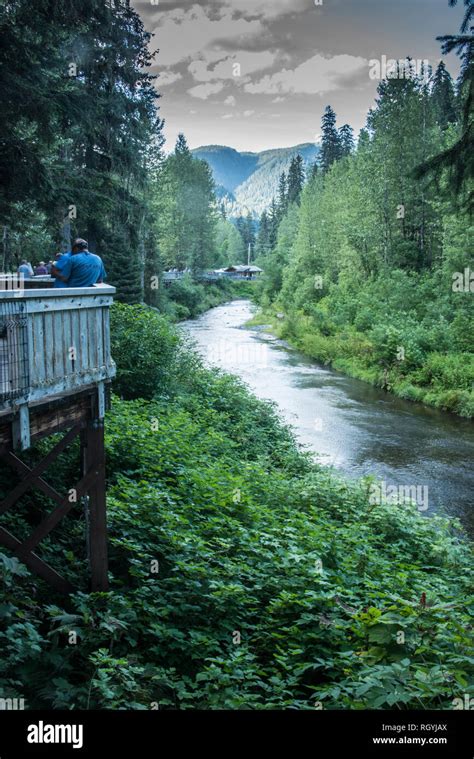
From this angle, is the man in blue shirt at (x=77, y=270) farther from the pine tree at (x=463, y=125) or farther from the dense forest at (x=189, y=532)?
the pine tree at (x=463, y=125)

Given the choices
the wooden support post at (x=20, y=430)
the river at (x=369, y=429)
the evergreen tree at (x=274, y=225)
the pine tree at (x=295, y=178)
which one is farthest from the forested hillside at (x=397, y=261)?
the evergreen tree at (x=274, y=225)

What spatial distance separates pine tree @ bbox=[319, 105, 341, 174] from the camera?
77438 millimetres

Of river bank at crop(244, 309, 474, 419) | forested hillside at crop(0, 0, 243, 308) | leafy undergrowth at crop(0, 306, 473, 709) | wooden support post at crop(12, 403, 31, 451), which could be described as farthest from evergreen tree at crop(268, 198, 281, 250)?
wooden support post at crop(12, 403, 31, 451)

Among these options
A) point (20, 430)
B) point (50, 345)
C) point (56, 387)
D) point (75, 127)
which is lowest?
point (20, 430)

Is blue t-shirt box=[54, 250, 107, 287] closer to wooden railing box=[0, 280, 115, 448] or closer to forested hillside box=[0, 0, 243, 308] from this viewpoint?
wooden railing box=[0, 280, 115, 448]

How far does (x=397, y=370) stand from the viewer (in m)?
28.1

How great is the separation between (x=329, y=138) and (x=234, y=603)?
8043 cm

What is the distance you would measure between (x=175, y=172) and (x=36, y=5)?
201ft

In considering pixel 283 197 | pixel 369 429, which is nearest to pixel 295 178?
pixel 283 197

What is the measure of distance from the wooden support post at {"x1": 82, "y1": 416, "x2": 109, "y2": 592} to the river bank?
18754 mm

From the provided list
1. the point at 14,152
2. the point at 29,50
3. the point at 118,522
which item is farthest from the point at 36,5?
the point at 118,522

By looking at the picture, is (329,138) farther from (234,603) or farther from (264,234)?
(234,603)

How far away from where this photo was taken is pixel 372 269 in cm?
4491

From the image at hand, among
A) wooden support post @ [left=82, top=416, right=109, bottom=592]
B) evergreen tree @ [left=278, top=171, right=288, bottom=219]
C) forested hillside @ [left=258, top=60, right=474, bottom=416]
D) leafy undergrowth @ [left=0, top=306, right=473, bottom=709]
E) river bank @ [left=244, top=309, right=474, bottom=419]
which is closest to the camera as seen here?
leafy undergrowth @ [left=0, top=306, right=473, bottom=709]
